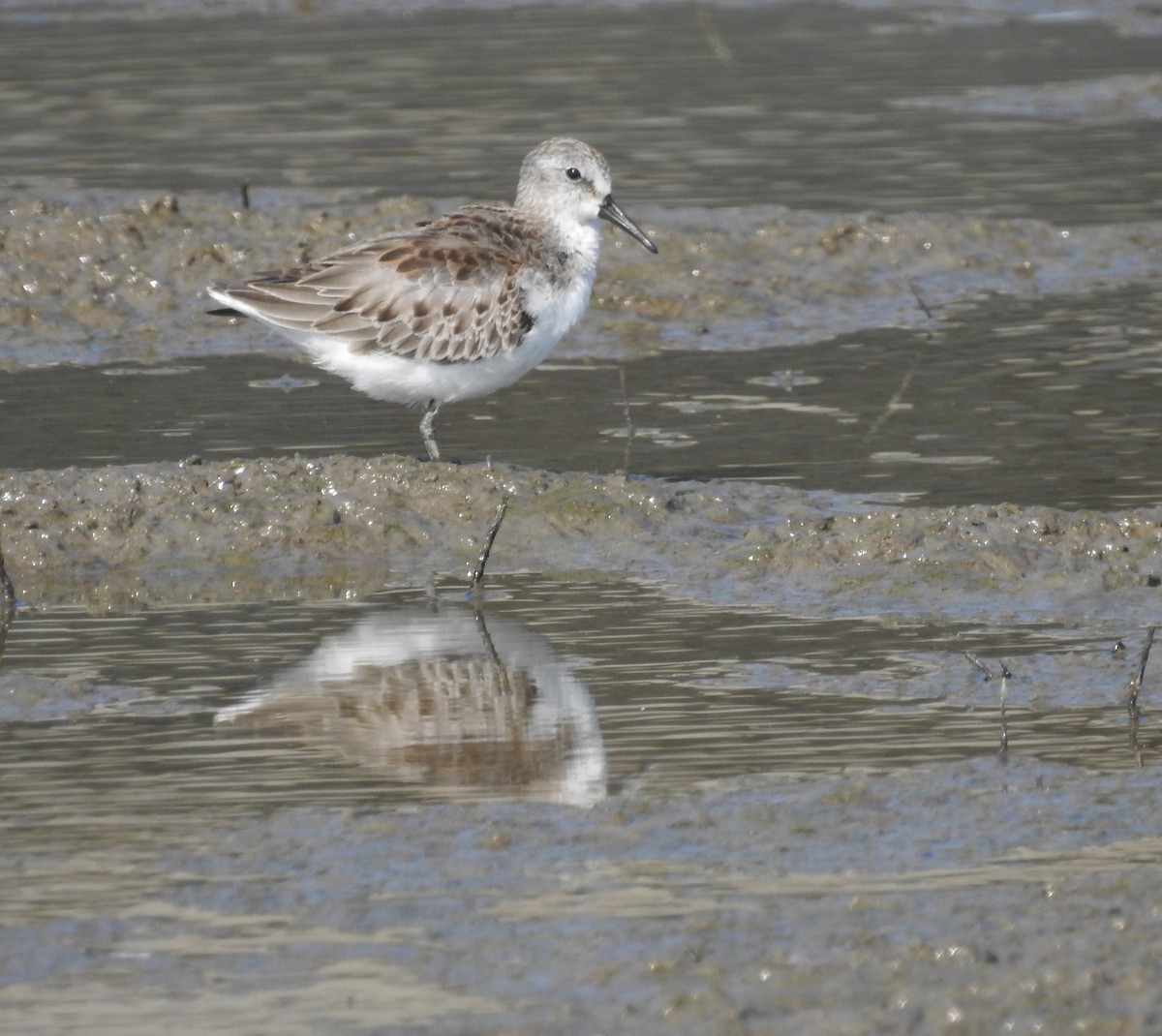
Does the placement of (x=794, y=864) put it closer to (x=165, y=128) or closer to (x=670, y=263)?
(x=670, y=263)

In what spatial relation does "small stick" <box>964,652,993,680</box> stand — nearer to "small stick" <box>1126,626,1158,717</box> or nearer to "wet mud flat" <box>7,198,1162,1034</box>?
"wet mud flat" <box>7,198,1162,1034</box>

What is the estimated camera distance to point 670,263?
13000 mm

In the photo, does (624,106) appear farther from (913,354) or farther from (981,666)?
(981,666)

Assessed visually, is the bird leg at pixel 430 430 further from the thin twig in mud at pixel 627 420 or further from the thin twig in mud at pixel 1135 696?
the thin twig in mud at pixel 1135 696

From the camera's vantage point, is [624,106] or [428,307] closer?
[428,307]

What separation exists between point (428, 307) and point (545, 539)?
1235 millimetres

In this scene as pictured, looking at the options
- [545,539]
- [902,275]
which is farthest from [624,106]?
[545,539]

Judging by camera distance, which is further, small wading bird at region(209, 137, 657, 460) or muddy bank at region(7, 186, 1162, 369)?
muddy bank at region(7, 186, 1162, 369)

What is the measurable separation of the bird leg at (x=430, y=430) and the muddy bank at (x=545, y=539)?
0.34m

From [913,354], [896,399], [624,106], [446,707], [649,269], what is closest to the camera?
[446,707]

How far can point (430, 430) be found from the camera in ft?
30.7

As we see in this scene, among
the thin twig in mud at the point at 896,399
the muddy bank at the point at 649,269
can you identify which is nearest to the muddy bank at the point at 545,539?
the thin twig in mud at the point at 896,399

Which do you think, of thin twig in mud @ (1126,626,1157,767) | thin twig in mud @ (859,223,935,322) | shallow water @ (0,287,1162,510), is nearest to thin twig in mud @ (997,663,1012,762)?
thin twig in mud @ (1126,626,1157,767)

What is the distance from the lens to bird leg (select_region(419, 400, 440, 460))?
9219 mm
